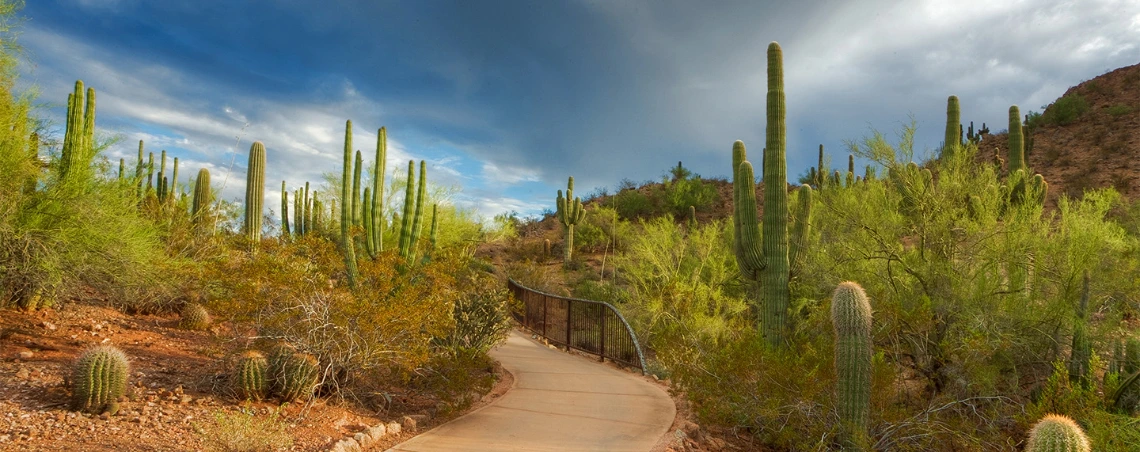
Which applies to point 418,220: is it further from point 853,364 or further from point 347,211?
point 853,364

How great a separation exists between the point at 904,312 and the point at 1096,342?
11.1 feet

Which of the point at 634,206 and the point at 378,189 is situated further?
the point at 634,206

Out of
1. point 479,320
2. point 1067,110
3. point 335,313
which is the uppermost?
point 1067,110

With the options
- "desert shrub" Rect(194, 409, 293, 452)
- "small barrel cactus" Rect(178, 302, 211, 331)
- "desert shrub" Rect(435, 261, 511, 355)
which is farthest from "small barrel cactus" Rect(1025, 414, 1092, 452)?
"small barrel cactus" Rect(178, 302, 211, 331)

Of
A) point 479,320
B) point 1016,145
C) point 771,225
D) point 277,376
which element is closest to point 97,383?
point 277,376

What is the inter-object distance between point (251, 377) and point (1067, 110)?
2091 inches

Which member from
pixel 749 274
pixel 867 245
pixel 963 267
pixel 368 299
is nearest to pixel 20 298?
pixel 368 299

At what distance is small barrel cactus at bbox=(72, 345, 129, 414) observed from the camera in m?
6.47

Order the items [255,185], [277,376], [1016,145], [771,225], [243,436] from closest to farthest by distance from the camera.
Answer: [243,436]
[277,376]
[771,225]
[255,185]
[1016,145]

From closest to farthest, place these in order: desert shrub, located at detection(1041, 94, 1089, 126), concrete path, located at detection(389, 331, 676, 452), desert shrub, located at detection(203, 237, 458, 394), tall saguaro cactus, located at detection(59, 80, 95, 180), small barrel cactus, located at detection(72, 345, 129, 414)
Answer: small barrel cactus, located at detection(72, 345, 129, 414) → concrete path, located at detection(389, 331, 676, 452) → desert shrub, located at detection(203, 237, 458, 394) → tall saguaro cactus, located at detection(59, 80, 95, 180) → desert shrub, located at detection(1041, 94, 1089, 126)

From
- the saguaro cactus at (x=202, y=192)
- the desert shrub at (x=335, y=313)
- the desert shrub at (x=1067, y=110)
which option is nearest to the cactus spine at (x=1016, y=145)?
the desert shrub at (x=335, y=313)

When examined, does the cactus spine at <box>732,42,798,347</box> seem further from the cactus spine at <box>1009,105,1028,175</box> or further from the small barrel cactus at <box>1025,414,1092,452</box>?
the cactus spine at <box>1009,105,1028,175</box>

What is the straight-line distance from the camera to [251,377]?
7105mm

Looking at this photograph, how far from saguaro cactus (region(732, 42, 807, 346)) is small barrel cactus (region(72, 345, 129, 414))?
928cm
